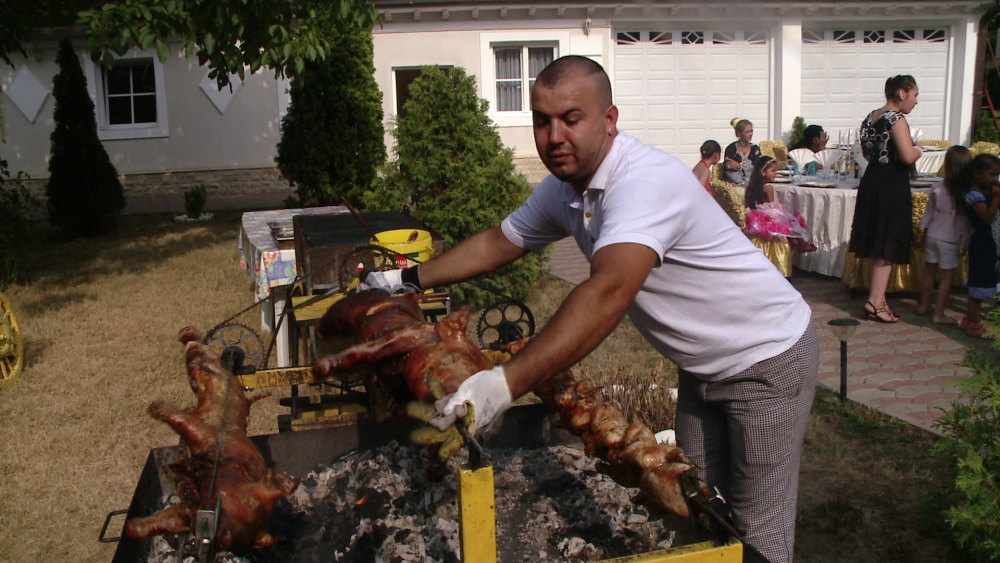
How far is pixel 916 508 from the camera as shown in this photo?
3.56 m

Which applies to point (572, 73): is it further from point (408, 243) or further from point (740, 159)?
point (740, 159)

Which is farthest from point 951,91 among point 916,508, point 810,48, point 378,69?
point 916,508

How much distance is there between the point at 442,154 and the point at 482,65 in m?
7.96

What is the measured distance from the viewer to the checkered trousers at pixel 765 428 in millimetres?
2318

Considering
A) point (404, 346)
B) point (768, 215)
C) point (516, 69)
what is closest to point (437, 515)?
point (404, 346)

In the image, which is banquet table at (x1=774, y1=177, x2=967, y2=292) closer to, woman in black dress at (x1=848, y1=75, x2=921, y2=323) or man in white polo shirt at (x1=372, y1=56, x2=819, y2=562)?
woman in black dress at (x1=848, y1=75, x2=921, y2=323)

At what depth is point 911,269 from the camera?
709 cm

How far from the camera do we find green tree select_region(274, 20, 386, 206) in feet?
40.2

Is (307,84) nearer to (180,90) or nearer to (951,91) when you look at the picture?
(180,90)

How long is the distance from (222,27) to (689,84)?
1109 centimetres

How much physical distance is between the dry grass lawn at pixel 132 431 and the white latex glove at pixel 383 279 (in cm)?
169

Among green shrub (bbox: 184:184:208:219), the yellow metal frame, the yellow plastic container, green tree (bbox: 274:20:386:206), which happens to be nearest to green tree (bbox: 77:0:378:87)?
the yellow plastic container

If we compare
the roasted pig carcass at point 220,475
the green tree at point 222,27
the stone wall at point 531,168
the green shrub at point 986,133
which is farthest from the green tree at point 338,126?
the green shrub at point 986,133

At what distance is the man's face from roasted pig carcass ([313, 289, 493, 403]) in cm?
67
